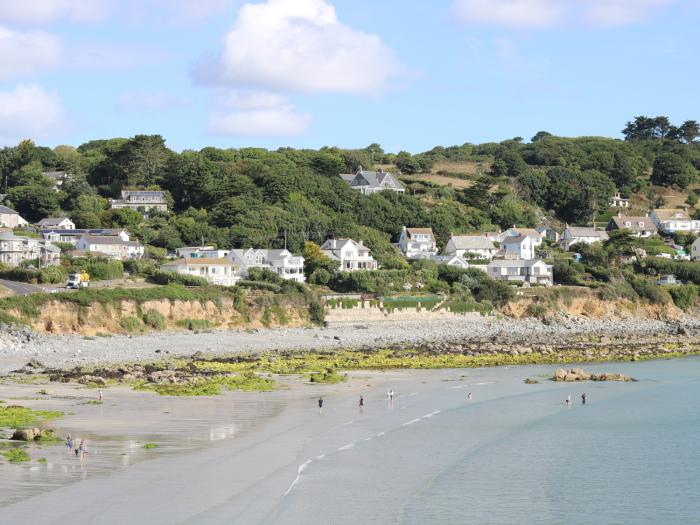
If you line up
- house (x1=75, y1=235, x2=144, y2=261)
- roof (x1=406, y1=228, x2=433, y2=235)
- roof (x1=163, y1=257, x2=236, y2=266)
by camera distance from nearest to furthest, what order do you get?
roof (x1=163, y1=257, x2=236, y2=266) < house (x1=75, y1=235, x2=144, y2=261) < roof (x1=406, y1=228, x2=433, y2=235)

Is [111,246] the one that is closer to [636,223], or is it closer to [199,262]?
[199,262]

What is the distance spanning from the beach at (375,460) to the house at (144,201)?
55.9 meters

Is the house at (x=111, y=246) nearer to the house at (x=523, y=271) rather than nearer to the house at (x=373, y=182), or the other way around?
the house at (x=523, y=271)

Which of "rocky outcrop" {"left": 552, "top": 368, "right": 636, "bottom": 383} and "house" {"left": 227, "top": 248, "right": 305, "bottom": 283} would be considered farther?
"house" {"left": 227, "top": 248, "right": 305, "bottom": 283}

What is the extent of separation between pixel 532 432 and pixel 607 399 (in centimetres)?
903

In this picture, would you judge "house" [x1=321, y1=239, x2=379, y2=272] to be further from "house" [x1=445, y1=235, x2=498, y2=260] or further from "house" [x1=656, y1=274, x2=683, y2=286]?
"house" [x1=656, y1=274, x2=683, y2=286]

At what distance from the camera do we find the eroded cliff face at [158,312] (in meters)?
49.6

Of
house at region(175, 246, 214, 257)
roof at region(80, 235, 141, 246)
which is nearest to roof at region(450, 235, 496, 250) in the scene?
house at region(175, 246, 214, 257)

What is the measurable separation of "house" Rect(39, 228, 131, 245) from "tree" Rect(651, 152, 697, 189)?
85.0 meters

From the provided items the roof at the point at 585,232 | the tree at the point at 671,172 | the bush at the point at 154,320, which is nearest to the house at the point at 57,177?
the bush at the point at 154,320

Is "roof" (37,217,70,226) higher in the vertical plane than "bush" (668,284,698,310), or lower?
higher

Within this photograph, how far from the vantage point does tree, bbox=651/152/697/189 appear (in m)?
Result: 132

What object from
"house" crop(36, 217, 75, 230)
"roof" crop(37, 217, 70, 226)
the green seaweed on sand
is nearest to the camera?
the green seaweed on sand

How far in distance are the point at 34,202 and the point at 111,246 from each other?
19723 mm
